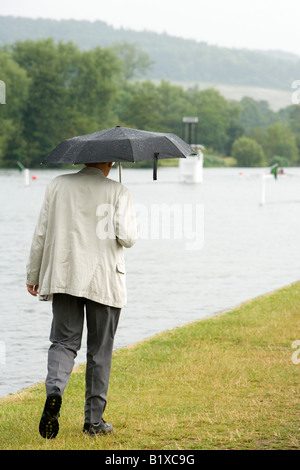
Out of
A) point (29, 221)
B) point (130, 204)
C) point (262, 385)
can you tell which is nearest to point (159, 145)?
point (130, 204)

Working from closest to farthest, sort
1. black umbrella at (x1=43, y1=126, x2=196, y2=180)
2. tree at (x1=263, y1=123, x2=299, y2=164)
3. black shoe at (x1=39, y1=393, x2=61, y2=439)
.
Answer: black shoe at (x1=39, y1=393, x2=61, y2=439)
black umbrella at (x1=43, y1=126, x2=196, y2=180)
tree at (x1=263, y1=123, x2=299, y2=164)

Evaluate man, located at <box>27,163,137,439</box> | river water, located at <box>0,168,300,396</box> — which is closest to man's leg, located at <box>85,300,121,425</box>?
man, located at <box>27,163,137,439</box>

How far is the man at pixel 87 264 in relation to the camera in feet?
15.9

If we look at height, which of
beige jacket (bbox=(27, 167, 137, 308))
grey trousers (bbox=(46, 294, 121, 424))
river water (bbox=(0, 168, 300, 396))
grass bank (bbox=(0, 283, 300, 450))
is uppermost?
beige jacket (bbox=(27, 167, 137, 308))

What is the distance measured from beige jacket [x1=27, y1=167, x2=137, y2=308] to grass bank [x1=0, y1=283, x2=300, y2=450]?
2.96ft

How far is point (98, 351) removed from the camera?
491 centimetres

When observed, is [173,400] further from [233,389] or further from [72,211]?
[72,211]

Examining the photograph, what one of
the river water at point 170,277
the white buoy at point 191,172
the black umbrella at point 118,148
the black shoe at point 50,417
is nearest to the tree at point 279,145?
the white buoy at point 191,172

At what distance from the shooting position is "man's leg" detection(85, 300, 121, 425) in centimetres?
489

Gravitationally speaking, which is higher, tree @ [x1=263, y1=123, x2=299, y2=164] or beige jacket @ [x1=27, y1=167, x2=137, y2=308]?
beige jacket @ [x1=27, y1=167, x2=137, y2=308]

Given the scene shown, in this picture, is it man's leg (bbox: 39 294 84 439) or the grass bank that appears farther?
the grass bank

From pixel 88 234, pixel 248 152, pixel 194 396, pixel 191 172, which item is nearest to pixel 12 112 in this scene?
pixel 191 172

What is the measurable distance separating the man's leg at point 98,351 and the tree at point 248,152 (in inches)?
5568

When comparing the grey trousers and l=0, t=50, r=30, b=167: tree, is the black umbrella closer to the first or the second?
the grey trousers
